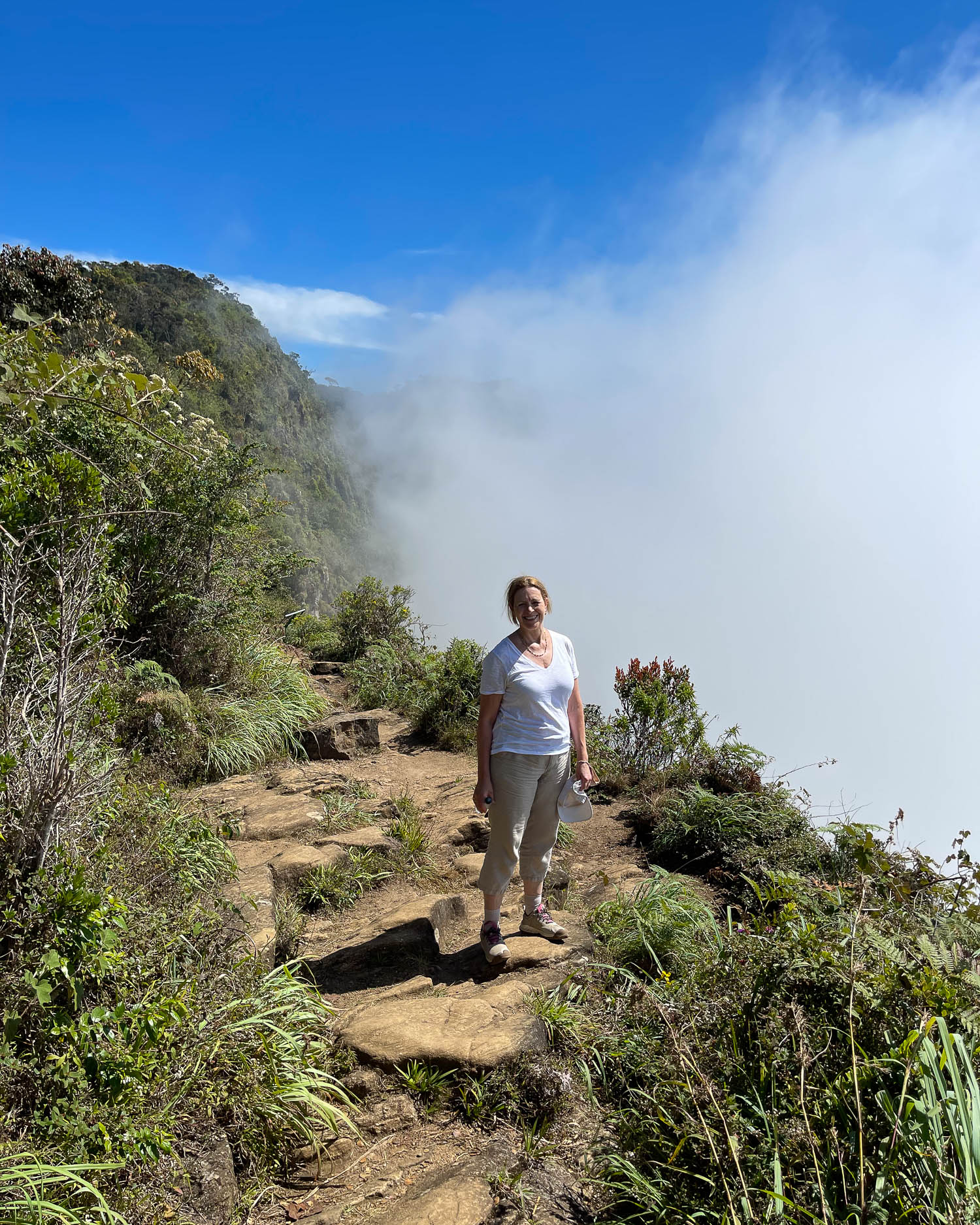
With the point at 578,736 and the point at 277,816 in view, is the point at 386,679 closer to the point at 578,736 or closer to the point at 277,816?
the point at 277,816

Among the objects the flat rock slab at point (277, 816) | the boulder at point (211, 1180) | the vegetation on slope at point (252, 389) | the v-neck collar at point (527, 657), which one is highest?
the vegetation on slope at point (252, 389)

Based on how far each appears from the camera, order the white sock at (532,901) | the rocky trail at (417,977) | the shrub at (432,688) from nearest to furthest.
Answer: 1. the rocky trail at (417,977)
2. the white sock at (532,901)
3. the shrub at (432,688)

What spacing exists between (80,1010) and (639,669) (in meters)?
7.52

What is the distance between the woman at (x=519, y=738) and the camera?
12.7ft

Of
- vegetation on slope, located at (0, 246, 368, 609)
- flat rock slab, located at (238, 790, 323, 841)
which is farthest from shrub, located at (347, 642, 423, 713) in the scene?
vegetation on slope, located at (0, 246, 368, 609)

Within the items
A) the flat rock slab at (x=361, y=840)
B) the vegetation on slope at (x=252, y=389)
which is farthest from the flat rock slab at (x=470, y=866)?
the vegetation on slope at (x=252, y=389)

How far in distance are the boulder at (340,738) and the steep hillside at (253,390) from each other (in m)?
24.7

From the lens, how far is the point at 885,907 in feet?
10.2

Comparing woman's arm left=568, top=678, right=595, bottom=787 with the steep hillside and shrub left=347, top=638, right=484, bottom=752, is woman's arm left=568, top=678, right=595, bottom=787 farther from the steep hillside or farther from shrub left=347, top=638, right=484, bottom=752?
the steep hillside

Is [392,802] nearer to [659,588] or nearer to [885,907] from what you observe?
[885,907]

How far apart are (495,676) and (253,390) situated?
46.3m

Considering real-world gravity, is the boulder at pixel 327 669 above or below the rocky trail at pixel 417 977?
above

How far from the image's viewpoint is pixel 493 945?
3.98 metres

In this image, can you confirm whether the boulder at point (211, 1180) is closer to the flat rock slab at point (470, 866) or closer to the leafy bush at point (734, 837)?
the flat rock slab at point (470, 866)
